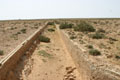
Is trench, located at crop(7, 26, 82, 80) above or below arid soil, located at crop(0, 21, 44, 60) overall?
below

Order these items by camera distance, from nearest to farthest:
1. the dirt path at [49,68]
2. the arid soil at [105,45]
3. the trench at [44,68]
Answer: the arid soil at [105,45], the trench at [44,68], the dirt path at [49,68]

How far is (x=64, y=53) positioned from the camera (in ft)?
55.7

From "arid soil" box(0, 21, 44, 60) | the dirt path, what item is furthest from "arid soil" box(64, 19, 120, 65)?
"arid soil" box(0, 21, 44, 60)

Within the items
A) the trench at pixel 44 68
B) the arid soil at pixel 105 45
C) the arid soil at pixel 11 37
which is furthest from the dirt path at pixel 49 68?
the arid soil at pixel 11 37

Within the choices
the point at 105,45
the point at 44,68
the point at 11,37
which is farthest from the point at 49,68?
the point at 11,37

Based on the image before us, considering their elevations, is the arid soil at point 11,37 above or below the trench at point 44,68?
above

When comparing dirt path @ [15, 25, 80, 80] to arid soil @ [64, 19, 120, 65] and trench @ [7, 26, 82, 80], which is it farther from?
arid soil @ [64, 19, 120, 65]

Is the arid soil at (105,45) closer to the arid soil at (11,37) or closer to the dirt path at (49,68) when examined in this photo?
the dirt path at (49,68)

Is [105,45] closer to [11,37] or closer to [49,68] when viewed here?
[49,68]

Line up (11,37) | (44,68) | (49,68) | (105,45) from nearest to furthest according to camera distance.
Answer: (44,68), (49,68), (105,45), (11,37)

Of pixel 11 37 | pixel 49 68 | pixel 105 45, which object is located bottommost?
pixel 49 68

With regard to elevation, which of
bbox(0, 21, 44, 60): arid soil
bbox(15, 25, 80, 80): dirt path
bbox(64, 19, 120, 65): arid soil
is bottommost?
bbox(15, 25, 80, 80): dirt path

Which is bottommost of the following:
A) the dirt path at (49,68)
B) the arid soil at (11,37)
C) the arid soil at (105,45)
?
the dirt path at (49,68)

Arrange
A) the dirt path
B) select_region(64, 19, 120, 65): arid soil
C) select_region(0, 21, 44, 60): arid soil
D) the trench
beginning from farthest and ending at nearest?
select_region(0, 21, 44, 60): arid soil → the dirt path → the trench → select_region(64, 19, 120, 65): arid soil
